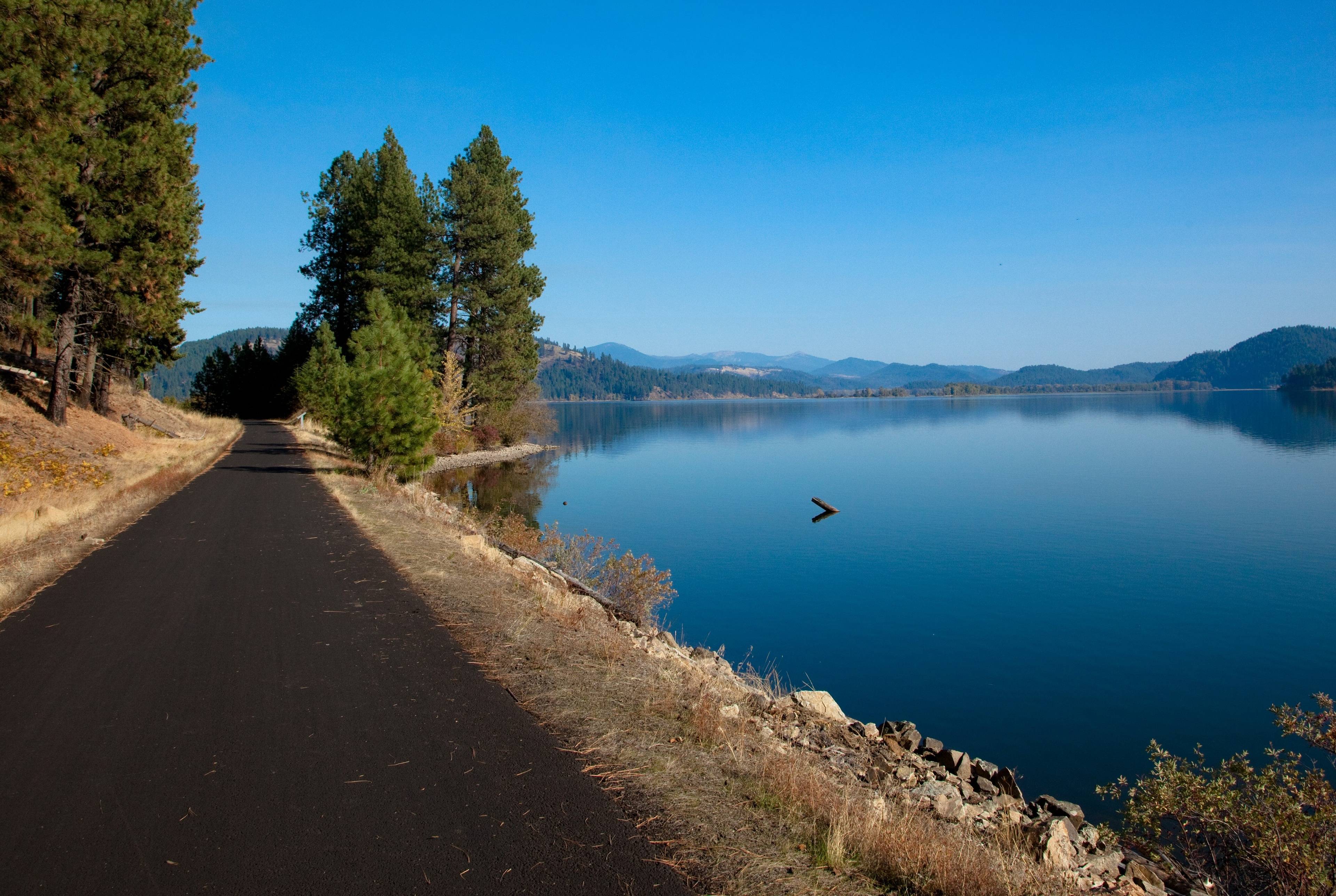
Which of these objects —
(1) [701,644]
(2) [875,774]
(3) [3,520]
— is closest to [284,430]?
(3) [3,520]

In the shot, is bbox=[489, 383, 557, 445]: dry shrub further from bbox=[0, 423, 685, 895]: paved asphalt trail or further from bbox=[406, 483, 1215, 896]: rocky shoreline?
bbox=[0, 423, 685, 895]: paved asphalt trail

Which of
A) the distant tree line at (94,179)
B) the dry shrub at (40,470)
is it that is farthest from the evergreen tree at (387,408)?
the distant tree line at (94,179)

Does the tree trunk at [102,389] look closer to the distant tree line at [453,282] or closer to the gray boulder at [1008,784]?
the distant tree line at [453,282]

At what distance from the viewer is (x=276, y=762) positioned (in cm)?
492

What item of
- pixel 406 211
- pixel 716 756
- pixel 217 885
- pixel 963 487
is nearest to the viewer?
pixel 217 885

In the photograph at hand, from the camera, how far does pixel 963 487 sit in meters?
35.2

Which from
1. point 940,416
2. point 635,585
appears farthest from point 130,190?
point 940,416

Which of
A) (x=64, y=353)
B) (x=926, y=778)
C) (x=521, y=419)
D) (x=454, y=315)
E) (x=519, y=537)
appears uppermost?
(x=454, y=315)

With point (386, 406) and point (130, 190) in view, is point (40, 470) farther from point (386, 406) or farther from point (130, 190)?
point (130, 190)

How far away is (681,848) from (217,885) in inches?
93.2

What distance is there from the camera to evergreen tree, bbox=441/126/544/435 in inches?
1610

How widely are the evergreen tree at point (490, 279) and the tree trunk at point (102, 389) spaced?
57.3ft

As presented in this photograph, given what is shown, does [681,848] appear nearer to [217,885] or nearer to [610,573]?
[217,885]

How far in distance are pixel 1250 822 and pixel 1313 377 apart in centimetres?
20433
